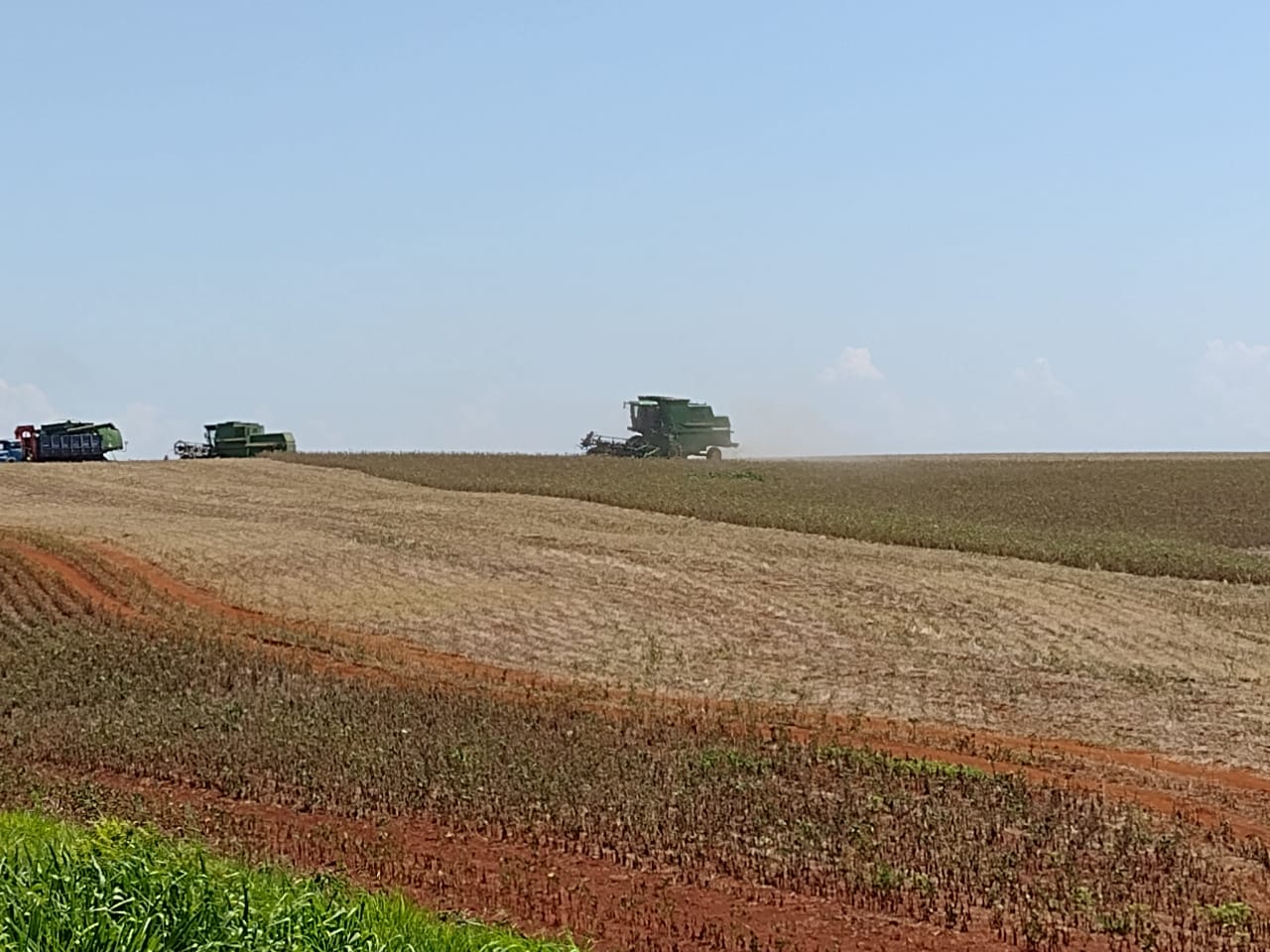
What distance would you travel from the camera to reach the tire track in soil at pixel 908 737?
50.2ft

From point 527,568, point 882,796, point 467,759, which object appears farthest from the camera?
point 527,568

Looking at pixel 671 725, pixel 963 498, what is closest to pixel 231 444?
pixel 963 498

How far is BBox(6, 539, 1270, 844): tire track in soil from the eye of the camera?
1530 cm

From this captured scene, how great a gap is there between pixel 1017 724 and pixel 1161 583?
46.1 ft

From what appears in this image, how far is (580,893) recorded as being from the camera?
11.5 meters

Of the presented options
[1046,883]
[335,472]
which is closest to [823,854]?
[1046,883]

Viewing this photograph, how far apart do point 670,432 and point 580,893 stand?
201 feet

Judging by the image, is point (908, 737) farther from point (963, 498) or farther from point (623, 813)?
point (963, 498)

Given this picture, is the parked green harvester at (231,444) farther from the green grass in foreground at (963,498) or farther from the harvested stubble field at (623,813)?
the harvested stubble field at (623,813)

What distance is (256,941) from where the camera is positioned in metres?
7.18

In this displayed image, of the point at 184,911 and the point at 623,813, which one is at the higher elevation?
the point at 184,911

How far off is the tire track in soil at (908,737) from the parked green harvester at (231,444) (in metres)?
41.6

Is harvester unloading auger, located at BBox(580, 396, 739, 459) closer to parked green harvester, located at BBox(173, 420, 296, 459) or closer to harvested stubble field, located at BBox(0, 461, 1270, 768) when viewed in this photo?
parked green harvester, located at BBox(173, 420, 296, 459)

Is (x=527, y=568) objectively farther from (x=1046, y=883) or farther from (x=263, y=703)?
(x=1046, y=883)
